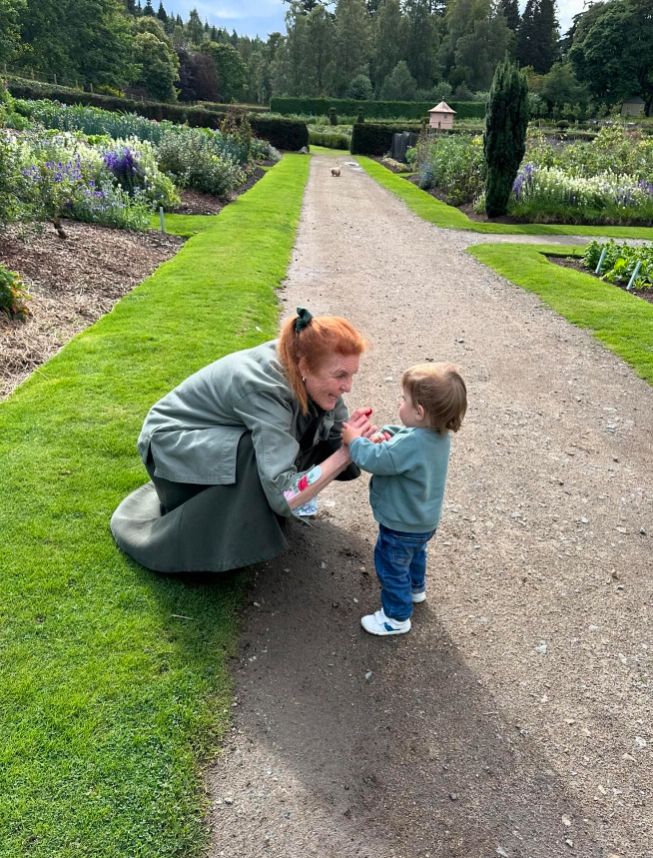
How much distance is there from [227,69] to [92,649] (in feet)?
335

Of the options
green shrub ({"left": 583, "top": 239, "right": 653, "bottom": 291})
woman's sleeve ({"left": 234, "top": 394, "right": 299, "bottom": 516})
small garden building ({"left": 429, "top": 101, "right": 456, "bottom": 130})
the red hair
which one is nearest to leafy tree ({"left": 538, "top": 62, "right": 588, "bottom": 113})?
small garden building ({"left": 429, "top": 101, "right": 456, "bottom": 130})

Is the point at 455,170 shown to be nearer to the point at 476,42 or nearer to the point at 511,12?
the point at 476,42

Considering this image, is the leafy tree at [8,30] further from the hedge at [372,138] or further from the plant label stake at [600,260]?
the plant label stake at [600,260]

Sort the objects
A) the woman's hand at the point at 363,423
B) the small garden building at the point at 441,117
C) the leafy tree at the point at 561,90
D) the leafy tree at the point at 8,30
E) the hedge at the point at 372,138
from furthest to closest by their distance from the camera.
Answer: the leafy tree at the point at 561,90
the leafy tree at the point at 8,30
the hedge at the point at 372,138
the small garden building at the point at 441,117
the woman's hand at the point at 363,423

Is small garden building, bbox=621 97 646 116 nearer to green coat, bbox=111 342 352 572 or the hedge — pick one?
the hedge

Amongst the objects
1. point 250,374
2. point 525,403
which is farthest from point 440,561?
point 525,403

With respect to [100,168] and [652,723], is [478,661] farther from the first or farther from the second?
[100,168]

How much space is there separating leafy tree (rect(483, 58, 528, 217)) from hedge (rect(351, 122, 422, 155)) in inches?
1011

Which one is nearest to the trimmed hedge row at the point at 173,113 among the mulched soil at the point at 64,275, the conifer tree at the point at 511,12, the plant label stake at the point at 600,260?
the mulched soil at the point at 64,275

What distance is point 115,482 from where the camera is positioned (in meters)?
3.94

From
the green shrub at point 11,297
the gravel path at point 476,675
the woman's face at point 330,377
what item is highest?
the woman's face at point 330,377

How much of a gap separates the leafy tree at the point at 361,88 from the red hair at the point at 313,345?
263ft

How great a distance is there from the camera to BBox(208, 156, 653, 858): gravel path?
7.17 feet

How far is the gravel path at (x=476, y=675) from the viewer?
219cm
